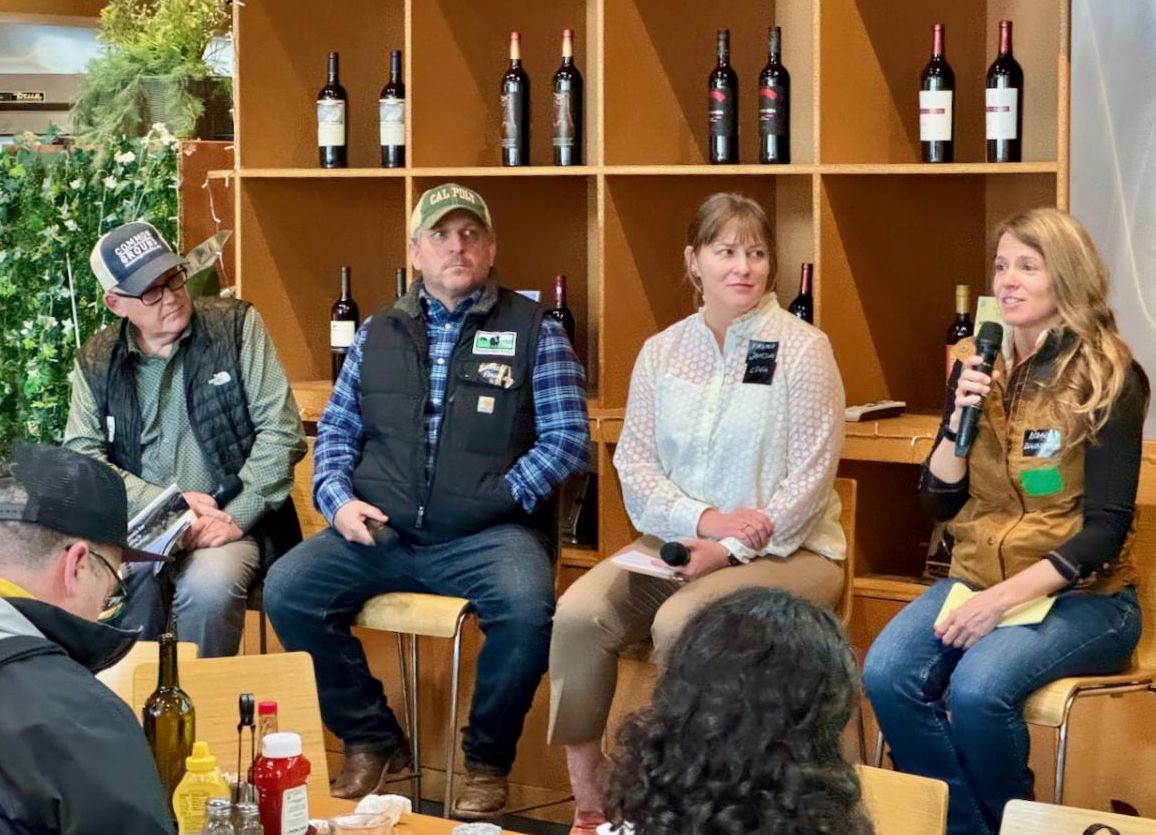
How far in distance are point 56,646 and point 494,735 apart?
218 cm

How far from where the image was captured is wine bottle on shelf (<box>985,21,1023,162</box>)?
4043 mm

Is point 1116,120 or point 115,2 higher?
point 115,2

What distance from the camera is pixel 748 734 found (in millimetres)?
1620

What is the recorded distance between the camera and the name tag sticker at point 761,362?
3863mm

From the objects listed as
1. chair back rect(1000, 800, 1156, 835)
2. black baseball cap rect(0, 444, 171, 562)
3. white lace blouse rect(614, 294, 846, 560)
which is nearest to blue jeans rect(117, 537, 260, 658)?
white lace blouse rect(614, 294, 846, 560)

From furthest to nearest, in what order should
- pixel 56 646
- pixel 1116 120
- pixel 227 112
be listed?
pixel 227 112, pixel 1116 120, pixel 56 646

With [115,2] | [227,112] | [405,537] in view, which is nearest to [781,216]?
[405,537]

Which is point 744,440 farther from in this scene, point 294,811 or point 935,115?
point 294,811

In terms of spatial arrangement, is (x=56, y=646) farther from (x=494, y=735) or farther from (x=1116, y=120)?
(x=1116, y=120)

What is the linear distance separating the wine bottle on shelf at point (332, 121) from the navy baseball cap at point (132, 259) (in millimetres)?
691

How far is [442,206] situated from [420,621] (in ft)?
3.36

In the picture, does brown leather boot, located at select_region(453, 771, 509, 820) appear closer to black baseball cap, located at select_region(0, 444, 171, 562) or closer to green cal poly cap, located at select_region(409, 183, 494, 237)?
green cal poly cap, located at select_region(409, 183, 494, 237)

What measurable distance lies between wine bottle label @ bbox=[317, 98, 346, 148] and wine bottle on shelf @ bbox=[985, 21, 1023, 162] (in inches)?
71.1

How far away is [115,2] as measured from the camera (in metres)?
5.58
